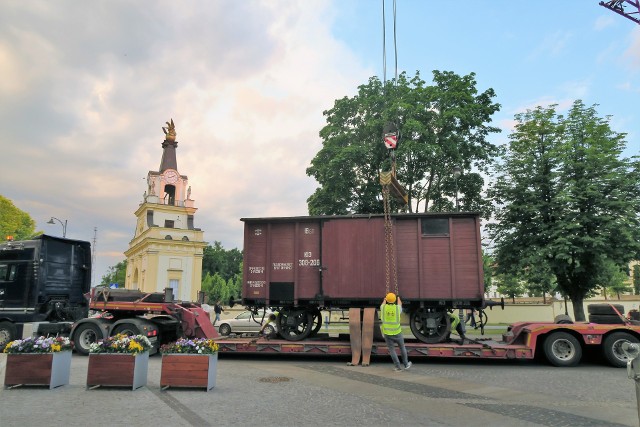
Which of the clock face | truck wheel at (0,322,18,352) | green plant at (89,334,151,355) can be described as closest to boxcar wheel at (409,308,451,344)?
green plant at (89,334,151,355)

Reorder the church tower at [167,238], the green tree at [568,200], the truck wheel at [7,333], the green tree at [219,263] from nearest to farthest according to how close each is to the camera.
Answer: the truck wheel at [7,333] → the green tree at [568,200] → the church tower at [167,238] → the green tree at [219,263]

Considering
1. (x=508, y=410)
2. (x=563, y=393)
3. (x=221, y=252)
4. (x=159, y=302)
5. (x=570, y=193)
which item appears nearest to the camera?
(x=508, y=410)

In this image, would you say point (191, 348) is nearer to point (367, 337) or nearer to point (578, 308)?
point (367, 337)

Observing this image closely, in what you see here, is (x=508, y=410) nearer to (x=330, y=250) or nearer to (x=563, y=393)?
(x=563, y=393)

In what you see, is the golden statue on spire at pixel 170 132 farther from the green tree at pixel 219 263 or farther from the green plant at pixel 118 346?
the green plant at pixel 118 346

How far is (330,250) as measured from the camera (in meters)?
12.3

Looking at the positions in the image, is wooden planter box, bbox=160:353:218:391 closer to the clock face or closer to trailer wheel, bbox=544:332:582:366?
trailer wheel, bbox=544:332:582:366

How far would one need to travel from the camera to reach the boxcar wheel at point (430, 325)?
11.9 m

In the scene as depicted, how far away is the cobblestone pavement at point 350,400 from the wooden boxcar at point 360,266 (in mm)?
2092

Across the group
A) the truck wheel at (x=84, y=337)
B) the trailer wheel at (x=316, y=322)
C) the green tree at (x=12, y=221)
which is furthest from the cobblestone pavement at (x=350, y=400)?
the green tree at (x=12, y=221)

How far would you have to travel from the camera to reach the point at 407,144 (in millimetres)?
22172

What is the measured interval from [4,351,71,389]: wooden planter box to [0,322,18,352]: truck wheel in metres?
6.19

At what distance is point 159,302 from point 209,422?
25.3ft

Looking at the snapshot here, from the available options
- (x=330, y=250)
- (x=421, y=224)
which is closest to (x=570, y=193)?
(x=421, y=224)
